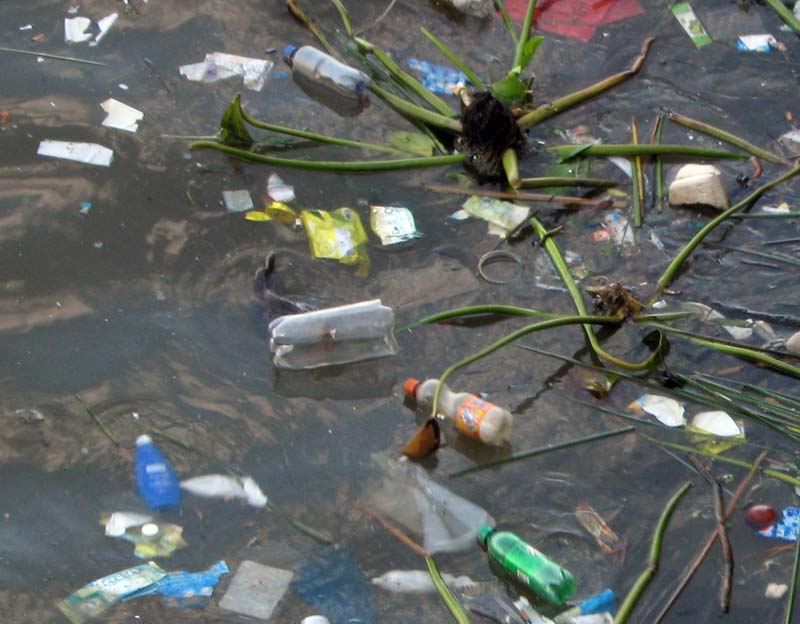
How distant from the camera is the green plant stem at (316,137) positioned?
2.76 metres

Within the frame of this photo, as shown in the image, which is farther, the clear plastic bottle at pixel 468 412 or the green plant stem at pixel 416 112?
the green plant stem at pixel 416 112

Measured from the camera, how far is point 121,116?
2.90 m

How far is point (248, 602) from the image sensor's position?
1.84m

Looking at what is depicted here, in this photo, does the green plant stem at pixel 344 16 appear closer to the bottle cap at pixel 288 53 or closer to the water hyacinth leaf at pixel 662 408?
the bottle cap at pixel 288 53

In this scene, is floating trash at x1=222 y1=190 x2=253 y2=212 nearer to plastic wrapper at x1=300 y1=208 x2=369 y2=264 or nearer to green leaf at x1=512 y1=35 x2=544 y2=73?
plastic wrapper at x1=300 y1=208 x2=369 y2=264

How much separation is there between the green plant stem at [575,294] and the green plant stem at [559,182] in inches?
5.5

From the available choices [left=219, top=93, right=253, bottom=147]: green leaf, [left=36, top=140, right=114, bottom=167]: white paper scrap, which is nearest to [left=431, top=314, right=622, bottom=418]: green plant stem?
[left=219, top=93, right=253, bottom=147]: green leaf

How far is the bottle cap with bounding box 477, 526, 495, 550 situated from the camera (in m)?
1.94

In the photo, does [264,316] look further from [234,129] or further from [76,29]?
[76,29]

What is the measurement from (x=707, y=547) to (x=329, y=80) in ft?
6.19

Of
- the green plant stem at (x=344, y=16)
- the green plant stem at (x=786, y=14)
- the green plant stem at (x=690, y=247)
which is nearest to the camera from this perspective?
the green plant stem at (x=690, y=247)

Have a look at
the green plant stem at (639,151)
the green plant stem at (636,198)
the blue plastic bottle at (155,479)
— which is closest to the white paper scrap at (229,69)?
the green plant stem at (639,151)

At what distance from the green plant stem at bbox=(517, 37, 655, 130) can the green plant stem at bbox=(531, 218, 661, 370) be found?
443 mm

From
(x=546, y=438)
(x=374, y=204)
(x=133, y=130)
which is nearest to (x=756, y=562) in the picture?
(x=546, y=438)
